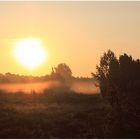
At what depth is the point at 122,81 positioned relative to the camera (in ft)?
97.6

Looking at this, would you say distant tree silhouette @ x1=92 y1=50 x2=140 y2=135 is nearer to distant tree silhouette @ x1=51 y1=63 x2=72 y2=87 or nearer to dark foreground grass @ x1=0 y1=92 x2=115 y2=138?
dark foreground grass @ x1=0 y1=92 x2=115 y2=138

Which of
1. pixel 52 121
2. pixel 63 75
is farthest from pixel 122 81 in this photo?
pixel 63 75

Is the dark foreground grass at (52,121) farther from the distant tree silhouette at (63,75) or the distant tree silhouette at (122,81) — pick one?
the distant tree silhouette at (63,75)

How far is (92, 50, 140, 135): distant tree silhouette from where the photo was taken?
96.7 feet

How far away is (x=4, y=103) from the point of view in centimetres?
4625

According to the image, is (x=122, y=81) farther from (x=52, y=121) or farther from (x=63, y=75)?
(x=63, y=75)

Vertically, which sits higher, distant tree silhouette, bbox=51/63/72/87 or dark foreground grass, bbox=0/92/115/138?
distant tree silhouette, bbox=51/63/72/87

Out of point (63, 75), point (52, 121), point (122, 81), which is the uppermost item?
point (63, 75)

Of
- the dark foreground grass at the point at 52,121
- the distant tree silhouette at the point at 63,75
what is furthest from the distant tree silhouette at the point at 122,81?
the distant tree silhouette at the point at 63,75

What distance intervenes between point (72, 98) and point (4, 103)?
39.2ft

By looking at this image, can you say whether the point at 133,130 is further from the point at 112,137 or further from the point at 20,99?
the point at 20,99

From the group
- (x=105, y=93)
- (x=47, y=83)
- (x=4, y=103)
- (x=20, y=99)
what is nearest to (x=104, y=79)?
(x=105, y=93)

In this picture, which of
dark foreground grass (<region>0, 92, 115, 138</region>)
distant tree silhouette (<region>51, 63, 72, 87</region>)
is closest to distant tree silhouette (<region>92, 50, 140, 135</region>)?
dark foreground grass (<region>0, 92, 115, 138</region>)

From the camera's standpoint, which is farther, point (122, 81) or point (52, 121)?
point (52, 121)
